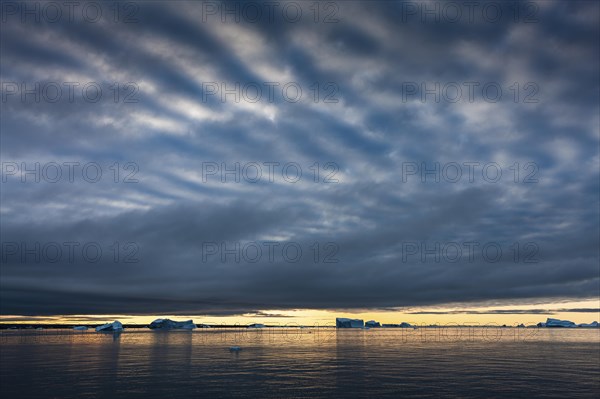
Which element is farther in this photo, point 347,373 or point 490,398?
point 347,373

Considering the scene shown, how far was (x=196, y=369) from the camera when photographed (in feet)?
205

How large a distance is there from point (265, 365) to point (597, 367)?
49.6 m

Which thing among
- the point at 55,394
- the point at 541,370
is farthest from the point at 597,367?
the point at 55,394

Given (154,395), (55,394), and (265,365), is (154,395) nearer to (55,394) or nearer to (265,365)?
(55,394)

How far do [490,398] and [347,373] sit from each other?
21.8 m

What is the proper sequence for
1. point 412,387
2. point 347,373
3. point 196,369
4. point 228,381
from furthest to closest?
point 196,369, point 347,373, point 228,381, point 412,387

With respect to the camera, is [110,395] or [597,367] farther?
[597,367]

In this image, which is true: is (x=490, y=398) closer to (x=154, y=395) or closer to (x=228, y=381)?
(x=228, y=381)

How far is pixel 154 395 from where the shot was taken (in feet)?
134

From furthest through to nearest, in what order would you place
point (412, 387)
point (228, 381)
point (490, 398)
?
1. point (228, 381)
2. point (412, 387)
3. point (490, 398)

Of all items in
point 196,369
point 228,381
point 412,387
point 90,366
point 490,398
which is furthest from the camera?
point 90,366

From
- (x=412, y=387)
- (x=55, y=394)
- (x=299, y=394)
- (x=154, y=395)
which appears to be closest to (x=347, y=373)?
(x=412, y=387)

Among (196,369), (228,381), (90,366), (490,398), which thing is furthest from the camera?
(90,366)

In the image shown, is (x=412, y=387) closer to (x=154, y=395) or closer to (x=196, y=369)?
(x=154, y=395)
